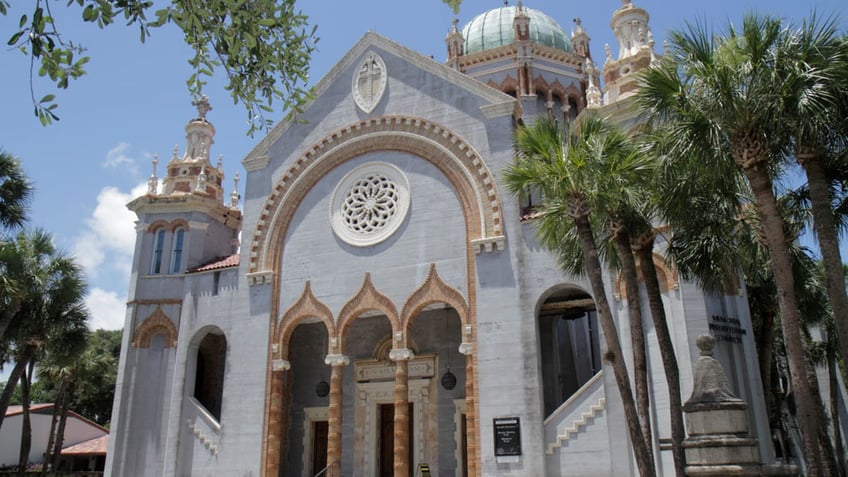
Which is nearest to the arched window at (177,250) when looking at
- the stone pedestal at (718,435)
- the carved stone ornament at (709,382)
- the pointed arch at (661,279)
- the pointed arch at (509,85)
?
the pointed arch at (661,279)

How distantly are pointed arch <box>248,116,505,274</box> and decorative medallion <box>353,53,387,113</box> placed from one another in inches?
30.6

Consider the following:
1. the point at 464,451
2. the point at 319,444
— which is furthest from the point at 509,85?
the point at 319,444

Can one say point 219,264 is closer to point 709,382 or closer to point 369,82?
point 369,82

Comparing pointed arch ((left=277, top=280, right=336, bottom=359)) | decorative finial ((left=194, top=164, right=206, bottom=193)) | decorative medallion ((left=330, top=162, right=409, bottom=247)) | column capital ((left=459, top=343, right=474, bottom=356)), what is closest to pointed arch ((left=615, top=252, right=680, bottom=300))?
column capital ((left=459, top=343, right=474, bottom=356))

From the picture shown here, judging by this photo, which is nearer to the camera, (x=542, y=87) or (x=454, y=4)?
(x=454, y=4)

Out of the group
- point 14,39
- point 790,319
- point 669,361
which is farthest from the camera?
point 669,361

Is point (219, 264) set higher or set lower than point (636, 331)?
higher

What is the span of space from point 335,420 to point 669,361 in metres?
11.1

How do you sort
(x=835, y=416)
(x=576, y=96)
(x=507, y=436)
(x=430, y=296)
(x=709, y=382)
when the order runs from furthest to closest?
(x=576, y=96) → (x=835, y=416) → (x=430, y=296) → (x=507, y=436) → (x=709, y=382)

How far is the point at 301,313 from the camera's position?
75.8ft

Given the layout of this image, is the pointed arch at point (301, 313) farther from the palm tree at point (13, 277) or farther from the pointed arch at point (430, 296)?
the palm tree at point (13, 277)

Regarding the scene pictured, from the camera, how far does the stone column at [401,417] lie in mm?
20047

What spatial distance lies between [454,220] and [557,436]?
7.23 metres

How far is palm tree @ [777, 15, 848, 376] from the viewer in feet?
37.3
